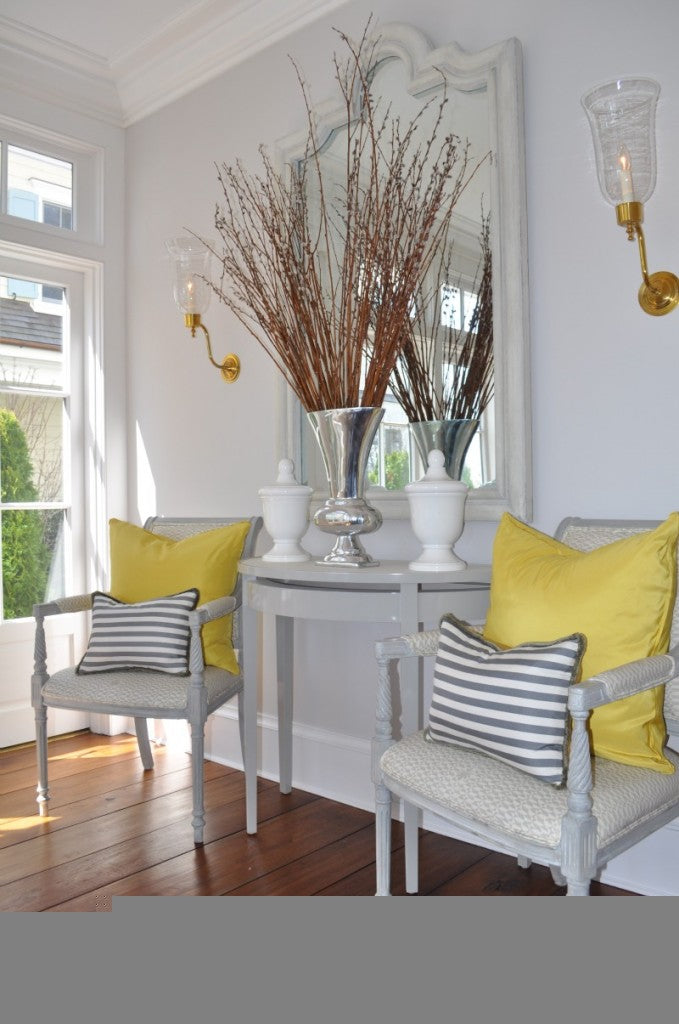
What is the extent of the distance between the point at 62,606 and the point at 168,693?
62cm

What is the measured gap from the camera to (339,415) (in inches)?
80.1

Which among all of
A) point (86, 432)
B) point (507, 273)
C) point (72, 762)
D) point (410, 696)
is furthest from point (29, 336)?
point (410, 696)

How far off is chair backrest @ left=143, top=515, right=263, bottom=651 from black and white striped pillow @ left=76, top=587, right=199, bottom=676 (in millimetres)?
201

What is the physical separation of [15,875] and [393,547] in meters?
1.32

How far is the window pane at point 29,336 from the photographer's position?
3043mm

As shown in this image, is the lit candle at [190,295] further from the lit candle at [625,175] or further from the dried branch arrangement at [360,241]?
the lit candle at [625,175]

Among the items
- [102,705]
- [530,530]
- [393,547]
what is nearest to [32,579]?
[102,705]

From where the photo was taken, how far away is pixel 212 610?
2143 mm

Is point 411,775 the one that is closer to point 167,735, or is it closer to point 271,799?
point 271,799

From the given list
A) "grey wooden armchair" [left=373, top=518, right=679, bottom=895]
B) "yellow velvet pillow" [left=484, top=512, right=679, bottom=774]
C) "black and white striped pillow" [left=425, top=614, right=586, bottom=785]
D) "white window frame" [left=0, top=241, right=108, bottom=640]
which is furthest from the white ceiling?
"grey wooden armchair" [left=373, top=518, right=679, bottom=895]

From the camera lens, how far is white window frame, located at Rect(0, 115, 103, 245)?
2.96 metres

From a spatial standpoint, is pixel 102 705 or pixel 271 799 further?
pixel 271 799

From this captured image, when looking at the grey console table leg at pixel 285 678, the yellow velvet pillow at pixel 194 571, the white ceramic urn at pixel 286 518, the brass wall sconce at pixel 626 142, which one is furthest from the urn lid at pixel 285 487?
the brass wall sconce at pixel 626 142

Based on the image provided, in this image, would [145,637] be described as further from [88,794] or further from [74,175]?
[74,175]
